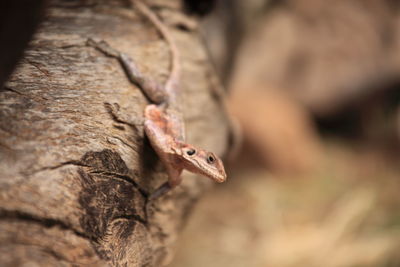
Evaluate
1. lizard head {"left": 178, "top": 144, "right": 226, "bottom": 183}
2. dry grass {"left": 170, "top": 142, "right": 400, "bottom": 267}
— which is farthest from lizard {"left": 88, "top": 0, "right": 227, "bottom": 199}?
dry grass {"left": 170, "top": 142, "right": 400, "bottom": 267}

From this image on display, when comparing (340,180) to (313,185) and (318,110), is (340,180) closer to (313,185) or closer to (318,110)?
(313,185)

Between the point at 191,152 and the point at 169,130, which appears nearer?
the point at 191,152

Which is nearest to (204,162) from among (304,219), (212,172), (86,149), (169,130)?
(212,172)

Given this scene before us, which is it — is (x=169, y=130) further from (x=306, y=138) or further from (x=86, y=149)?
(x=306, y=138)

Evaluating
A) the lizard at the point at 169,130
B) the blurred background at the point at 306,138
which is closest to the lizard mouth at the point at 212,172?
the lizard at the point at 169,130

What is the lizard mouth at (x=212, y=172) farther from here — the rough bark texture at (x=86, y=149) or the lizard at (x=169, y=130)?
the rough bark texture at (x=86, y=149)

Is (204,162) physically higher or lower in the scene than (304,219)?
higher

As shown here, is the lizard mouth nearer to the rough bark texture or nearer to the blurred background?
the rough bark texture
